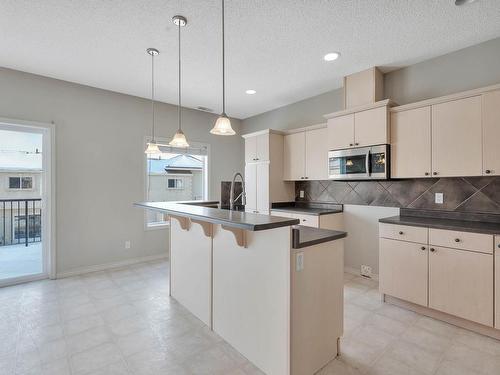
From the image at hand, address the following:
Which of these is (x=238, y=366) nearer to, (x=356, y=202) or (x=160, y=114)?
(x=356, y=202)

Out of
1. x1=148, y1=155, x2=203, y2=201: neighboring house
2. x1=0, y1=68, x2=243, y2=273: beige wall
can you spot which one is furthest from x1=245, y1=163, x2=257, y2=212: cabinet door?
x1=0, y1=68, x2=243, y2=273: beige wall

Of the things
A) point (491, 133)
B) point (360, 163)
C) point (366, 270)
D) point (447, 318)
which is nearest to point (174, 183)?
point (360, 163)

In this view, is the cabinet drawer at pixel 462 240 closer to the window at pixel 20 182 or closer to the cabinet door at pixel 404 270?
the cabinet door at pixel 404 270

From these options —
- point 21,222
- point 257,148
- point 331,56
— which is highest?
point 331,56

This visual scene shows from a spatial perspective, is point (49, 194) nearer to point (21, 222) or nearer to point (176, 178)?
point (21, 222)

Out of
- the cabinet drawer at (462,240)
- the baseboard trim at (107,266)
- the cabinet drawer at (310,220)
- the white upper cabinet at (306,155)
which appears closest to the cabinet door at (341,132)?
the white upper cabinet at (306,155)

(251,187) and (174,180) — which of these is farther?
(174,180)

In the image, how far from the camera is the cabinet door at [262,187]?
4344 mm

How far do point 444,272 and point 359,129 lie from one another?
1782 millimetres

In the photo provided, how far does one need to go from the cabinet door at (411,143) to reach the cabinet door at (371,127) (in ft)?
0.37

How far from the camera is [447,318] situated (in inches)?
98.0

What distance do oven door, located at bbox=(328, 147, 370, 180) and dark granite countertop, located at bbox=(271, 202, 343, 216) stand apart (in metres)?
0.54

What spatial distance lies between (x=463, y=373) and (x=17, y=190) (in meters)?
5.11

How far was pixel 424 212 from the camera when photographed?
10.1 ft
